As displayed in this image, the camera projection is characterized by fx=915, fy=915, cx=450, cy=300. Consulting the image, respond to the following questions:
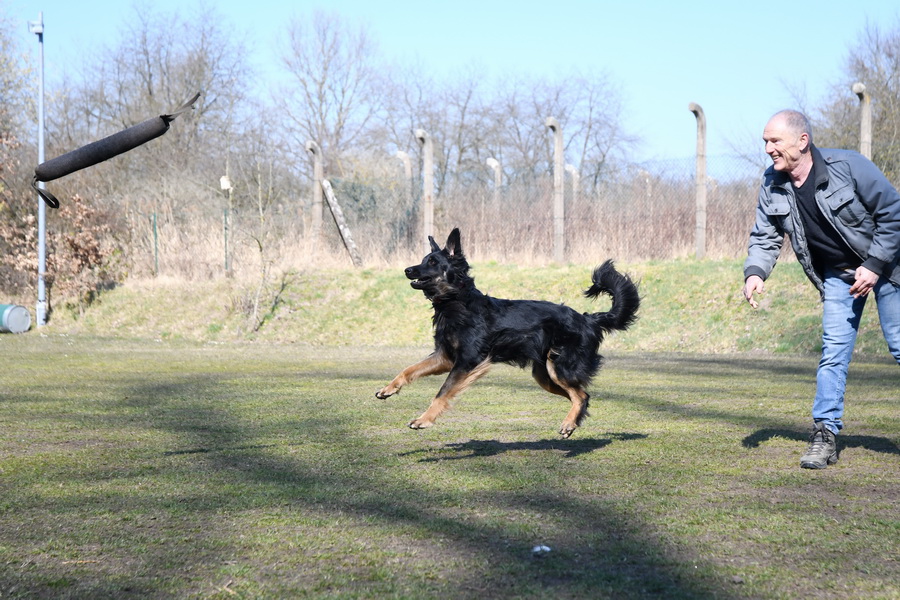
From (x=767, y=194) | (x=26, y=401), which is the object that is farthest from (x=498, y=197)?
(x=767, y=194)

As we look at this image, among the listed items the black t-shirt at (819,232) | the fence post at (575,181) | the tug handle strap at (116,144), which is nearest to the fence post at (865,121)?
the fence post at (575,181)

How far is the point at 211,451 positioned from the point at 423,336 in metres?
10.9

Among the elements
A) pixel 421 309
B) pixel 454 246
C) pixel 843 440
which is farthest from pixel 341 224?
pixel 843 440

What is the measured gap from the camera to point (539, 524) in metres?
3.74

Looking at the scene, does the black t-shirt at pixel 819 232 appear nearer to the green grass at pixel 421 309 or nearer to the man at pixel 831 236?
the man at pixel 831 236

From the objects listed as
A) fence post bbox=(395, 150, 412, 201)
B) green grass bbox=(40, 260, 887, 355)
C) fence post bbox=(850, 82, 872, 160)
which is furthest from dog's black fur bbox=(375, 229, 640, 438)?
fence post bbox=(395, 150, 412, 201)

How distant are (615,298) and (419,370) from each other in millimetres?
1823

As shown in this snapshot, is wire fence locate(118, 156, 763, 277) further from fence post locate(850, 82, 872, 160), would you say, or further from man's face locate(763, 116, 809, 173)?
man's face locate(763, 116, 809, 173)

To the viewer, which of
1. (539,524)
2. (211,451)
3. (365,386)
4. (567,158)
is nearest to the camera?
(539,524)

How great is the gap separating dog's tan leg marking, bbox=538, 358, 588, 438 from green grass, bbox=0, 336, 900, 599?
0.45ft

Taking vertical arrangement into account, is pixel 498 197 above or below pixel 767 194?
above

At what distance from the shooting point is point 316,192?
70.2 feet

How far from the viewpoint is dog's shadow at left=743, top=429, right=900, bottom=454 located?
5645 mm

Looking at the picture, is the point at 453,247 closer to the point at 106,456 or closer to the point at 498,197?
the point at 106,456
